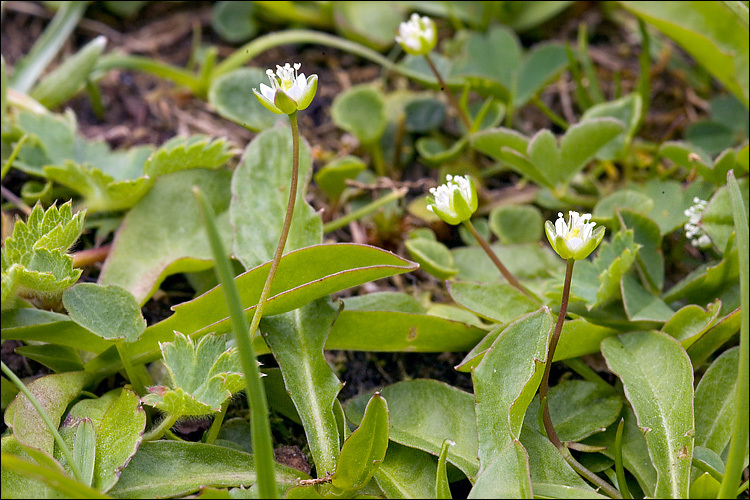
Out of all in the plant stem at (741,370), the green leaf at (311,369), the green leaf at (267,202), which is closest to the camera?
Answer: the plant stem at (741,370)

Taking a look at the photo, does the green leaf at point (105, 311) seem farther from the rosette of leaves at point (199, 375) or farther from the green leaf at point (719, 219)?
the green leaf at point (719, 219)

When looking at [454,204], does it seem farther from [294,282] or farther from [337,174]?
[337,174]

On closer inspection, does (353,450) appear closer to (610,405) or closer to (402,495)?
(402,495)

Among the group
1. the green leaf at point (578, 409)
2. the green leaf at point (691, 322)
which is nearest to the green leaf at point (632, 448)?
the green leaf at point (578, 409)

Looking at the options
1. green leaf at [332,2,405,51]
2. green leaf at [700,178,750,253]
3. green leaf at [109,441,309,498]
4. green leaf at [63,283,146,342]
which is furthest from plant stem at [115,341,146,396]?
green leaf at [332,2,405,51]

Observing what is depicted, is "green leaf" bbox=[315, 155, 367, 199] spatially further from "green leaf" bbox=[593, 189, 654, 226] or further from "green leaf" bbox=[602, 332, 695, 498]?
"green leaf" bbox=[602, 332, 695, 498]

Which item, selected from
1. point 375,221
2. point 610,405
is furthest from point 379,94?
point 610,405
